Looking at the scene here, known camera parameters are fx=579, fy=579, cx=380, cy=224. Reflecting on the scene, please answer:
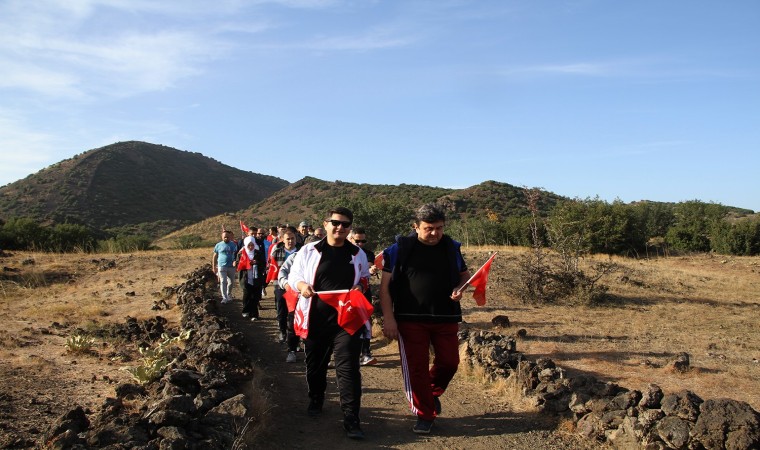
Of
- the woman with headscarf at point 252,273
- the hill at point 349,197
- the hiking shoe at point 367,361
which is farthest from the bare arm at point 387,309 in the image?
the hill at point 349,197

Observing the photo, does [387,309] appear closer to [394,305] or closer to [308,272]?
[394,305]

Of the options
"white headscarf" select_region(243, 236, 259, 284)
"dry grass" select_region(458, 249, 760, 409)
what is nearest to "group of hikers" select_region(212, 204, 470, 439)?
"dry grass" select_region(458, 249, 760, 409)

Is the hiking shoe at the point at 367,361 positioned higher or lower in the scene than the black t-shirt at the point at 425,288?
lower

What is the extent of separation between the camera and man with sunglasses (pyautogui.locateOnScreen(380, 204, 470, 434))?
5.36 meters

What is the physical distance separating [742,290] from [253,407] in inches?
712

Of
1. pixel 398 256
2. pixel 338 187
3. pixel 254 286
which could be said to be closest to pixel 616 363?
pixel 398 256

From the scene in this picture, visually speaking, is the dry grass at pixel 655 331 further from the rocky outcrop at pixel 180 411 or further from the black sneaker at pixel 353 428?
the rocky outcrop at pixel 180 411

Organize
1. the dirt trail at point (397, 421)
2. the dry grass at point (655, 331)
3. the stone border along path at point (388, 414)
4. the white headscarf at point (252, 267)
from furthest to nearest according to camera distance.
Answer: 1. the white headscarf at point (252, 267)
2. the dry grass at point (655, 331)
3. the dirt trail at point (397, 421)
4. the stone border along path at point (388, 414)

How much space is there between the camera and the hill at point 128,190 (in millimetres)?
64062

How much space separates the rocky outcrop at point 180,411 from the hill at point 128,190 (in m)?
58.1

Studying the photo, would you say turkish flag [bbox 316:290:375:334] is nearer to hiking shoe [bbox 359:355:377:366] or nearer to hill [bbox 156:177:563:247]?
hiking shoe [bbox 359:355:377:366]

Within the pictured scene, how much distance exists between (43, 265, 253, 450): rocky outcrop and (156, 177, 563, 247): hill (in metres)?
43.7

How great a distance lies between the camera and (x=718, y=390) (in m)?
7.41

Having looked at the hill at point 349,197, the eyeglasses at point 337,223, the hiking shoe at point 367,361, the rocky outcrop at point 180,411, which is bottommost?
the hiking shoe at point 367,361
